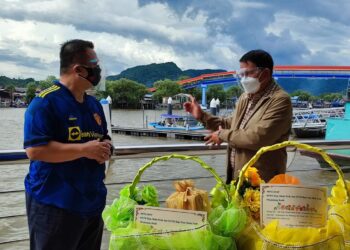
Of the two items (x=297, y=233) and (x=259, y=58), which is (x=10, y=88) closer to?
(x=259, y=58)

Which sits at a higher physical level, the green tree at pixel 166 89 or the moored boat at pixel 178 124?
the green tree at pixel 166 89

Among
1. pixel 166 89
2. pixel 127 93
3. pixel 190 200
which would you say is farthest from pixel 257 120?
pixel 127 93

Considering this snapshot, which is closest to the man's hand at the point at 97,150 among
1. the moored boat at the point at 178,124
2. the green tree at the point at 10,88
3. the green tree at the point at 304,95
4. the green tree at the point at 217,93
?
the moored boat at the point at 178,124

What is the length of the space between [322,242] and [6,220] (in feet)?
7.91

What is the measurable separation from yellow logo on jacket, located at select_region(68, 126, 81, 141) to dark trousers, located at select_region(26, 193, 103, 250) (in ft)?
0.91

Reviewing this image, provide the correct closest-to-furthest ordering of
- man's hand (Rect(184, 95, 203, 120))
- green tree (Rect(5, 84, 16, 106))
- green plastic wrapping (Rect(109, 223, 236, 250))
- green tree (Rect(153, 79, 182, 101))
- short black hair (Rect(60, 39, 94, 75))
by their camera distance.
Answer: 1. green plastic wrapping (Rect(109, 223, 236, 250))
2. short black hair (Rect(60, 39, 94, 75))
3. man's hand (Rect(184, 95, 203, 120))
4. green tree (Rect(5, 84, 16, 106))
5. green tree (Rect(153, 79, 182, 101))

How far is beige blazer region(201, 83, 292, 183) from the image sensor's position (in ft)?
7.27

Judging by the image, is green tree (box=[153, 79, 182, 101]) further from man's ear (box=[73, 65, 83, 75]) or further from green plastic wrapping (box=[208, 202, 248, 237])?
green plastic wrapping (box=[208, 202, 248, 237])

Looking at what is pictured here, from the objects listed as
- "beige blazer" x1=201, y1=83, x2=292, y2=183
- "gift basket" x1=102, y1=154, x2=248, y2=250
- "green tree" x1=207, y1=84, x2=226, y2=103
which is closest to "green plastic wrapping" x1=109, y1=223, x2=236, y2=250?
"gift basket" x1=102, y1=154, x2=248, y2=250

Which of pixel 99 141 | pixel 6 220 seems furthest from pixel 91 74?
pixel 6 220

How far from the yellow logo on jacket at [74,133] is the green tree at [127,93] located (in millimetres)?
59630

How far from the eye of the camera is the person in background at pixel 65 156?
5.25 ft

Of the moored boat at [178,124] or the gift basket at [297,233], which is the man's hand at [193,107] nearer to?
the gift basket at [297,233]

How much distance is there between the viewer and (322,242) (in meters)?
1.18
